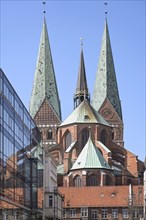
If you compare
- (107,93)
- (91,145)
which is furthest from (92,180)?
(107,93)

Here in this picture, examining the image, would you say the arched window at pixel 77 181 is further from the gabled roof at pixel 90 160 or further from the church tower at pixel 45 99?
the church tower at pixel 45 99

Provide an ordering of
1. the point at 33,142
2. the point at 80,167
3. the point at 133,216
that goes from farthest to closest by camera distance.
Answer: the point at 80,167 → the point at 133,216 → the point at 33,142

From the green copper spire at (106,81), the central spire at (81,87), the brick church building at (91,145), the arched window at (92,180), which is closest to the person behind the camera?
the brick church building at (91,145)

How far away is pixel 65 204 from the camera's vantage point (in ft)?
290

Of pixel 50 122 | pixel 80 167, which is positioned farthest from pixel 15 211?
pixel 50 122

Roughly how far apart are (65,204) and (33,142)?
37648 mm

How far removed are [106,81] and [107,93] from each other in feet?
8.14

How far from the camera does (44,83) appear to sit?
409 ft

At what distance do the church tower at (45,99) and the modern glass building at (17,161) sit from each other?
224 feet

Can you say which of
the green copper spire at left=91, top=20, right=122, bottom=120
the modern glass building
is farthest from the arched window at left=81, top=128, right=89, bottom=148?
the modern glass building

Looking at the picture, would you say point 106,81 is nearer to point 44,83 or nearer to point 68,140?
point 44,83

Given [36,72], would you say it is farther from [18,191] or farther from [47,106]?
[18,191]

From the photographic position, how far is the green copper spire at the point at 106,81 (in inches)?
4938

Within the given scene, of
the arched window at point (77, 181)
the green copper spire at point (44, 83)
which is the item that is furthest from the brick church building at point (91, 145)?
the arched window at point (77, 181)
